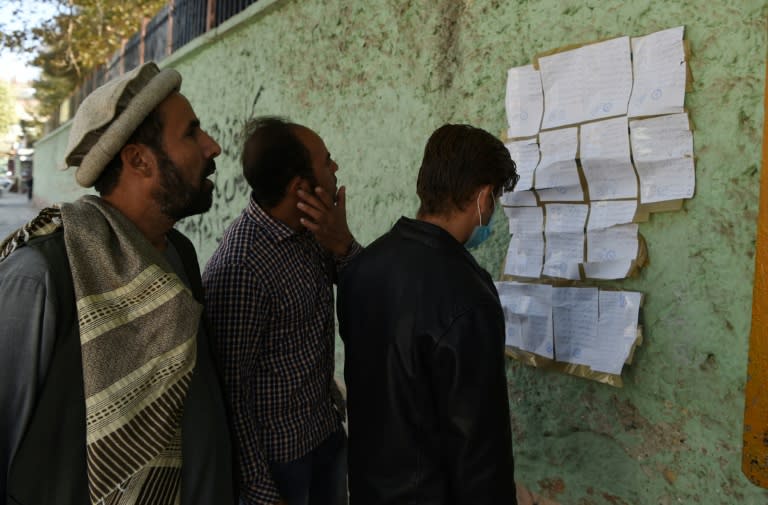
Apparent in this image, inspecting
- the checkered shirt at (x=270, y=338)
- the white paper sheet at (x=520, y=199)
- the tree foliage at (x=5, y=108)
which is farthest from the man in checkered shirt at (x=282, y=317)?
the tree foliage at (x=5, y=108)

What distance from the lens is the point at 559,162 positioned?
229cm

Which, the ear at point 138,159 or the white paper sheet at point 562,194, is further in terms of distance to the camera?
the white paper sheet at point 562,194

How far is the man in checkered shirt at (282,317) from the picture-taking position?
171cm

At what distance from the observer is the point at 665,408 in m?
2.03

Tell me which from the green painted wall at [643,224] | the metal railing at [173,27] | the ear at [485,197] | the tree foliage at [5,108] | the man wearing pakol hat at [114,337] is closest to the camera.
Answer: the man wearing pakol hat at [114,337]

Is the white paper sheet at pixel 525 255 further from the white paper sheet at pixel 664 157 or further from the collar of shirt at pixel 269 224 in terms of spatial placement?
the collar of shirt at pixel 269 224

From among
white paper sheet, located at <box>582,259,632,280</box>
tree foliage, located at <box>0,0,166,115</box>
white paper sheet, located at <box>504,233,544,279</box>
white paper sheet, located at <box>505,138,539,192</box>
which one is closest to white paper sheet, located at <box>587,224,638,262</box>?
white paper sheet, located at <box>582,259,632,280</box>

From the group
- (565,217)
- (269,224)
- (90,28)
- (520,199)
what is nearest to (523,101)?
(520,199)

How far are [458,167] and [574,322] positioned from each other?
90 centimetres

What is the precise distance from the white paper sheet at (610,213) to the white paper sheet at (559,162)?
0.08 metres

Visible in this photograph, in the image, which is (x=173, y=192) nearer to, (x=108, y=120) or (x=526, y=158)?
(x=108, y=120)

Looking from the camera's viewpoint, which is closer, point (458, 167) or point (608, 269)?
point (458, 167)

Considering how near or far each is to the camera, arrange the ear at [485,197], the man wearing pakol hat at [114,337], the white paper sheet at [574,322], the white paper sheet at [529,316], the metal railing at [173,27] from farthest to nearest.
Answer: the metal railing at [173,27]
the white paper sheet at [529,316]
the white paper sheet at [574,322]
the ear at [485,197]
the man wearing pakol hat at [114,337]

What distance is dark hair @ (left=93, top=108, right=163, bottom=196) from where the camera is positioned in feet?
4.91
